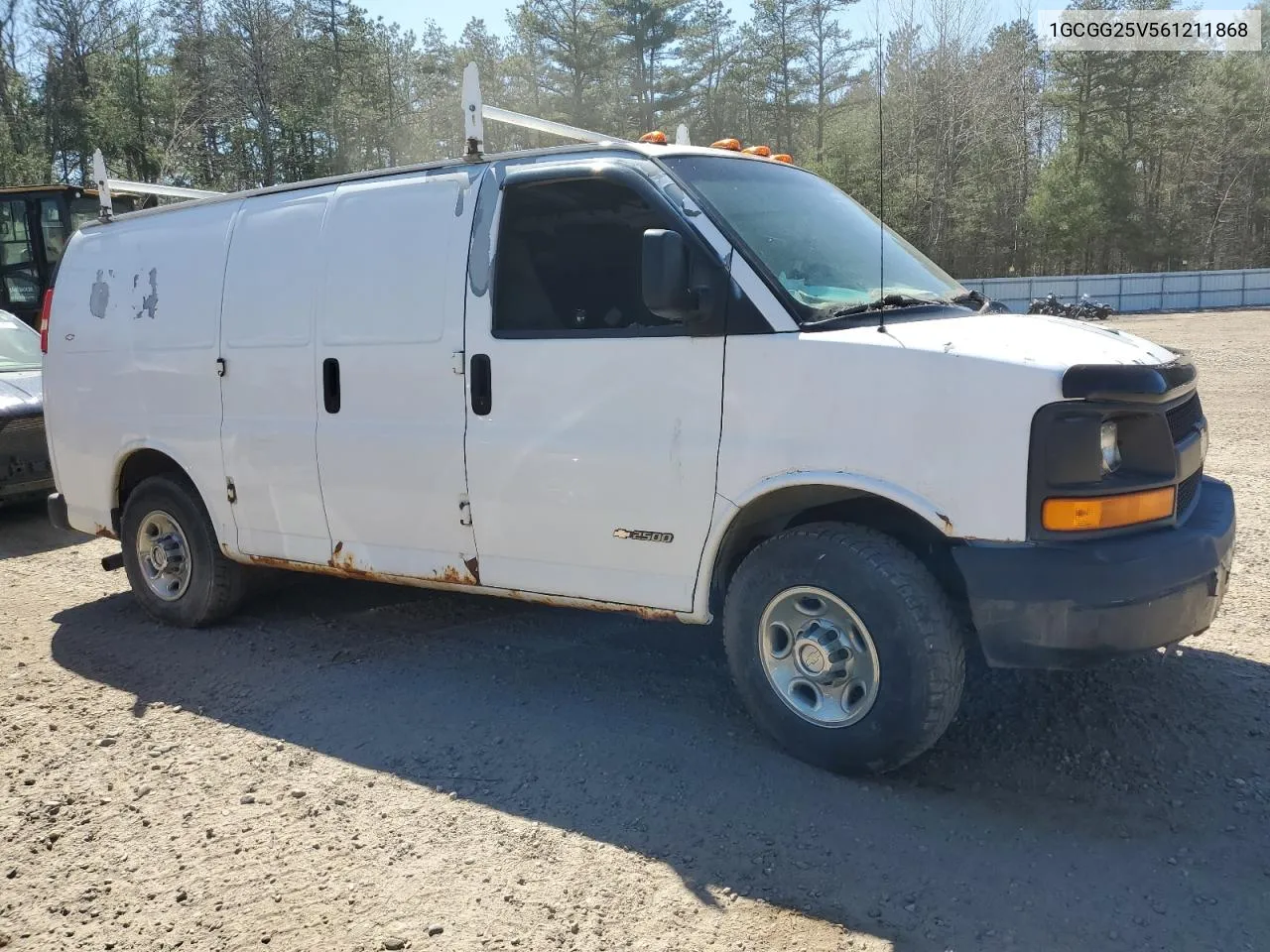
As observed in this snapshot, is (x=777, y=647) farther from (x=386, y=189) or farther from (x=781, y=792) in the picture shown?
(x=386, y=189)

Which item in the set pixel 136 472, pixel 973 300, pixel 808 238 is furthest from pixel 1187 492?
pixel 136 472

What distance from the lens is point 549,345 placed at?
4156mm

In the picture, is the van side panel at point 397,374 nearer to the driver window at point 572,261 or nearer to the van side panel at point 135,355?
the driver window at point 572,261

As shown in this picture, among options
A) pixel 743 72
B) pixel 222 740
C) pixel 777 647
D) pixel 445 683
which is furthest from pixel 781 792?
pixel 743 72

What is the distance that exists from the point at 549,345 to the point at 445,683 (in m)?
1.70

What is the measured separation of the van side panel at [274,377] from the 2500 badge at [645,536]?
1713 millimetres

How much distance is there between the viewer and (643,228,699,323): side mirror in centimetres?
362

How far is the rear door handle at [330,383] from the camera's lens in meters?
4.80

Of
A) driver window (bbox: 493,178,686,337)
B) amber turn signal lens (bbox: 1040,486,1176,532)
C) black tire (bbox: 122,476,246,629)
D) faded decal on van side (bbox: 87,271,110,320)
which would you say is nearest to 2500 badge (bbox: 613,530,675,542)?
driver window (bbox: 493,178,686,337)

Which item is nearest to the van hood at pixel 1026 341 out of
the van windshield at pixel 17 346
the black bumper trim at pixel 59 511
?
the black bumper trim at pixel 59 511

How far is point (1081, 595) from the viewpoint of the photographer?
125 inches

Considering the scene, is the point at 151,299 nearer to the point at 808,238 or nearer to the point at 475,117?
the point at 475,117

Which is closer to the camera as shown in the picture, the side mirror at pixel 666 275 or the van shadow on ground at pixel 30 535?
the side mirror at pixel 666 275

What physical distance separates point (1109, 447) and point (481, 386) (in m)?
2.42
